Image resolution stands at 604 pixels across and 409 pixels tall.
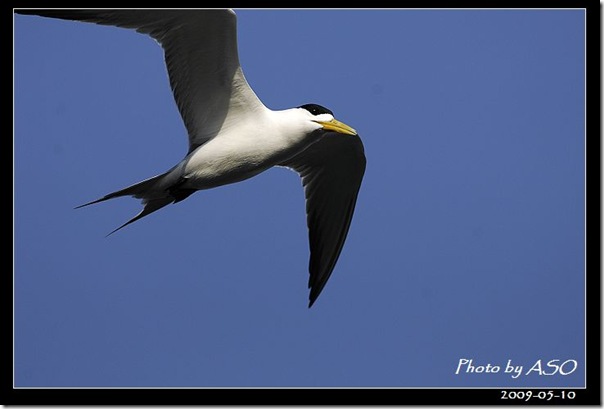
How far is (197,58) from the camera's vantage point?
7.70 m

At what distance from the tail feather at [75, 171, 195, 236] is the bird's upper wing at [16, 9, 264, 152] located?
411 millimetres

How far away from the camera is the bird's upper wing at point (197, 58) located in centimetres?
734

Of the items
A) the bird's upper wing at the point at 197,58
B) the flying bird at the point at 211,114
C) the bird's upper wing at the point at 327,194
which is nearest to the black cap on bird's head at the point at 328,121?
the flying bird at the point at 211,114

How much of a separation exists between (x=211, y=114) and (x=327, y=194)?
69.2 inches

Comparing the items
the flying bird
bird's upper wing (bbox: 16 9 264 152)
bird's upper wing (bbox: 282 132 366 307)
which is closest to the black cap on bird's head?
the flying bird

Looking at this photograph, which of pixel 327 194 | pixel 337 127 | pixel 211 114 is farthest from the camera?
pixel 327 194

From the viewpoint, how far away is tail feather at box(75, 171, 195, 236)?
25.9 feet

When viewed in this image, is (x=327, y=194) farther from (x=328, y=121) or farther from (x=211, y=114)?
(x=211, y=114)

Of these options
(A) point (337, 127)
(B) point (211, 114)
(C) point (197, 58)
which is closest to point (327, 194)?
(A) point (337, 127)

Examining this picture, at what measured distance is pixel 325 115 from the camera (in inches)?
309

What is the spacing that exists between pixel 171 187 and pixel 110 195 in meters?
0.59

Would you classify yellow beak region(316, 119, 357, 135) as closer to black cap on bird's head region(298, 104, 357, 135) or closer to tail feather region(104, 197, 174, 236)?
black cap on bird's head region(298, 104, 357, 135)

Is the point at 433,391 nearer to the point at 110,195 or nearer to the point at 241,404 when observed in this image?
the point at 241,404

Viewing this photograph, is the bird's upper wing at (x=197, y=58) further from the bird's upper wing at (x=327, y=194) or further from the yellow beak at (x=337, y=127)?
the bird's upper wing at (x=327, y=194)
